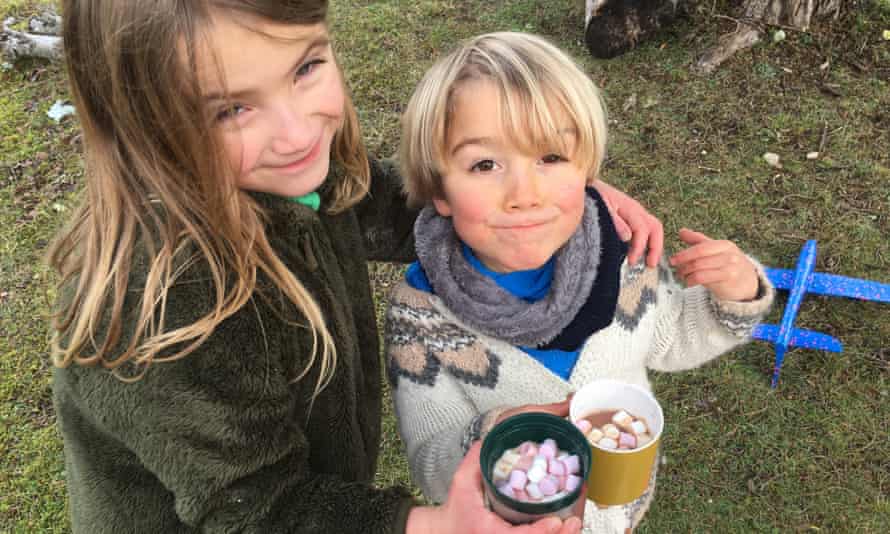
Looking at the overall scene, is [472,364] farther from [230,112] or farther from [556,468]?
[230,112]

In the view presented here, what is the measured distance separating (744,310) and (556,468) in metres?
0.87

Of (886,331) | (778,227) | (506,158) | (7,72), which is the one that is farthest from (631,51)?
(7,72)

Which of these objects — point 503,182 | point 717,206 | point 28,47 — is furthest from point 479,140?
point 28,47

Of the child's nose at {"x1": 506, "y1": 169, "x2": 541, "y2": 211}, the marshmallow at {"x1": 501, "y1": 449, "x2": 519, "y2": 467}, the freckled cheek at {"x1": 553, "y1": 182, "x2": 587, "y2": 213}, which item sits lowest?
the marshmallow at {"x1": 501, "y1": 449, "x2": 519, "y2": 467}

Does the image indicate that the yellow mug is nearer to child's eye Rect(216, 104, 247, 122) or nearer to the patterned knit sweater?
the patterned knit sweater

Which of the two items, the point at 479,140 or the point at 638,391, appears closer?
the point at 638,391

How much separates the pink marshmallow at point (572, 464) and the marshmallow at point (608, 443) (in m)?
0.16

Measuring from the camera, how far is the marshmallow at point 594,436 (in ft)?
4.98

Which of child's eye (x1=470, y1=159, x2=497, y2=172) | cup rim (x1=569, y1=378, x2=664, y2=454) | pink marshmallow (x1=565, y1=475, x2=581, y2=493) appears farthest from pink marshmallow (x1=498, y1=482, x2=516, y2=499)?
child's eye (x1=470, y1=159, x2=497, y2=172)

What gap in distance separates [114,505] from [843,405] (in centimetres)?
286

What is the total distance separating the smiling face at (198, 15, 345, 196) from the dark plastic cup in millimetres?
744

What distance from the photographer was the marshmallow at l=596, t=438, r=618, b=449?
1522mm

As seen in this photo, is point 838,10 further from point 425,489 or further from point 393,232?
point 425,489

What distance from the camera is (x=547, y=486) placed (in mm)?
1335
